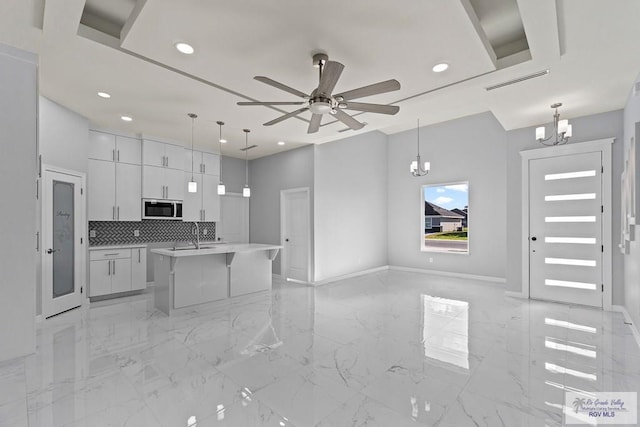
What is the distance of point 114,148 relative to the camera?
518cm

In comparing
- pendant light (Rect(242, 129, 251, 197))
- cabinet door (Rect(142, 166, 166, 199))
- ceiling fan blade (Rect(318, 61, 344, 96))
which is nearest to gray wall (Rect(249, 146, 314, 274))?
pendant light (Rect(242, 129, 251, 197))

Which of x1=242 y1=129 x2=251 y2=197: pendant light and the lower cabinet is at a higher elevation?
x1=242 y1=129 x2=251 y2=197: pendant light

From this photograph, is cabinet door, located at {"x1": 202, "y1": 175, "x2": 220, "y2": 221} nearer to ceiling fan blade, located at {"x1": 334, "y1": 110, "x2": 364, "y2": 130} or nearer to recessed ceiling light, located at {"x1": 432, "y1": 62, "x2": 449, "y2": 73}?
ceiling fan blade, located at {"x1": 334, "y1": 110, "x2": 364, "y2": 130}

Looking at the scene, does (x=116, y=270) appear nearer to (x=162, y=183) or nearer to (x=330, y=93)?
(x=162, y=183)

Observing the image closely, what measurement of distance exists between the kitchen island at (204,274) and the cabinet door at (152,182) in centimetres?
160

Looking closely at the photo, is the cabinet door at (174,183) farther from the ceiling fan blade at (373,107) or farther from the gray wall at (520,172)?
the gray wall at (520,172)

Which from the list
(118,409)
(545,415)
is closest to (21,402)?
(118,409)

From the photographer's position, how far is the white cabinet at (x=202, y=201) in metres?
6.10

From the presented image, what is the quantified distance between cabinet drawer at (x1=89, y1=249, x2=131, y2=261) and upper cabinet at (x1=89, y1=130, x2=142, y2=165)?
155cm

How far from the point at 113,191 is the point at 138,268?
4.59ft

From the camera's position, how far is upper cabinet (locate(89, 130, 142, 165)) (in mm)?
4973

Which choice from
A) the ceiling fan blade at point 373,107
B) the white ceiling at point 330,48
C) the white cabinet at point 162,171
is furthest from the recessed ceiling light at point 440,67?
the white cabinet at point 162,171

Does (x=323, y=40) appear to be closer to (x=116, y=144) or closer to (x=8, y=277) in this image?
(x=8, y=277)

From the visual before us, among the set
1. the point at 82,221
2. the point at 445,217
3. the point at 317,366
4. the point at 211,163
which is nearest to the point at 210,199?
the point at 211,163
